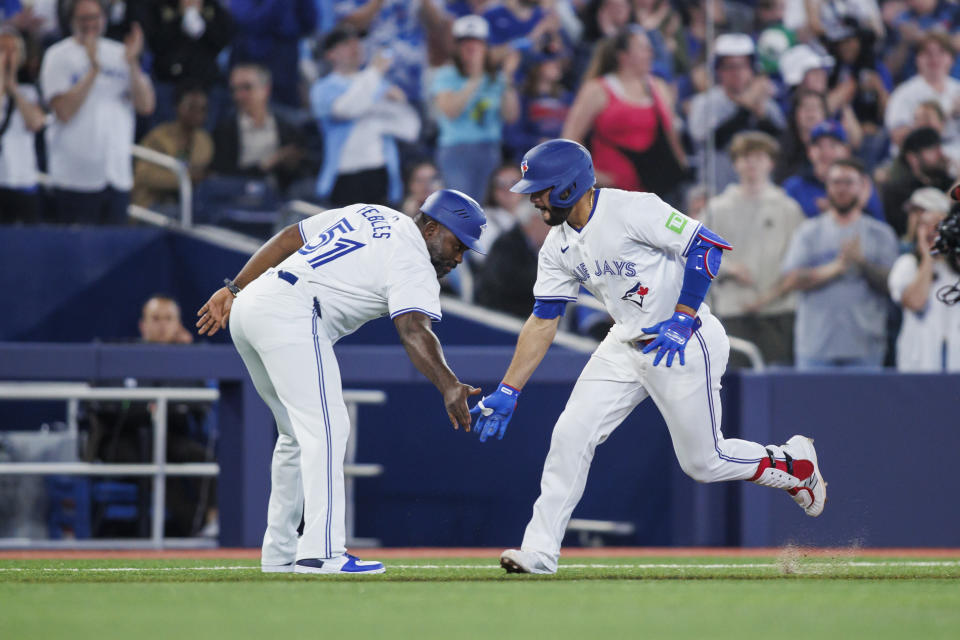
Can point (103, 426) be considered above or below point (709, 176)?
below

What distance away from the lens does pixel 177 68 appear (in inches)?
425

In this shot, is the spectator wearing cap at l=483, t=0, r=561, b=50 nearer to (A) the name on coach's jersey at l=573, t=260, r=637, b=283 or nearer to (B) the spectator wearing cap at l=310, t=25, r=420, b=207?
(B) the spectator wearing cap at l=310, t=25, r=420, b=207

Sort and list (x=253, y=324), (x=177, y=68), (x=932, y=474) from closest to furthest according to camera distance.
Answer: (x=253, y=324), (x=932, y=474), (x=177, y=68)

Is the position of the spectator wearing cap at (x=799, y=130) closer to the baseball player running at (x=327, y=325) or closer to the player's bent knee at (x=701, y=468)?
the player's bent knee at (x=701, y=468)

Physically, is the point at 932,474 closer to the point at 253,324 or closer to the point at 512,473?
the point at 512,473

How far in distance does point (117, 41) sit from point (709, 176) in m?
4.53

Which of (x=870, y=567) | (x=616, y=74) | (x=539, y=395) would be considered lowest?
(x=870, y=567)

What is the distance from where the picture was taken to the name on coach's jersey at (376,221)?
5.97 metres

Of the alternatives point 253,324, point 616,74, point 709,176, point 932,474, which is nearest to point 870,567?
point 932,474

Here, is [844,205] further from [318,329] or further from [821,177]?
[318,329]

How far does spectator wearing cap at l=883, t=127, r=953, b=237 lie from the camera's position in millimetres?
10047

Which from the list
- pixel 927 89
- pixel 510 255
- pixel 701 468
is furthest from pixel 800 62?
pixel 701 468

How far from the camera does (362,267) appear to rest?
594 centimetres

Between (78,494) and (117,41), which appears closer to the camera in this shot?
(78,494)
